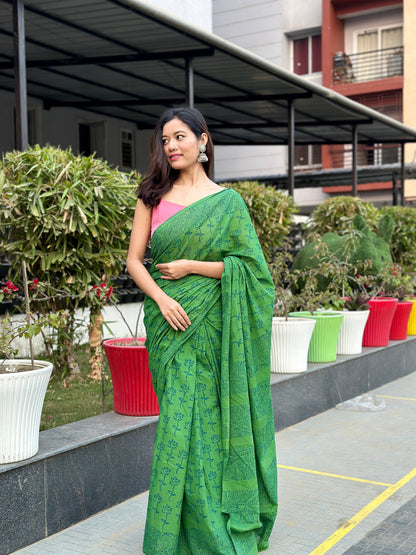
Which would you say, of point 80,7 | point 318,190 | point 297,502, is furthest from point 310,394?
point 318,190

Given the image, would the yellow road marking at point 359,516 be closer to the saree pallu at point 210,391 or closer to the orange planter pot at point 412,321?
the saree pallu at point 210,391

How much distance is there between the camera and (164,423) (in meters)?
2.63

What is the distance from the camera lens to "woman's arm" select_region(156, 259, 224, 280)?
105 inches

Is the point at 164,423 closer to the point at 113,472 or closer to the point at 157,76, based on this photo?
the point at 113,472

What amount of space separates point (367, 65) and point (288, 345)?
19655mm

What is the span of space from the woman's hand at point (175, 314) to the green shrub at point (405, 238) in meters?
7.95

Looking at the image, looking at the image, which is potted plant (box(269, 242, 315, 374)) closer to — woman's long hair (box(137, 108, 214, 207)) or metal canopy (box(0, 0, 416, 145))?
woman's long hair (box(137, 108, 214, 207))

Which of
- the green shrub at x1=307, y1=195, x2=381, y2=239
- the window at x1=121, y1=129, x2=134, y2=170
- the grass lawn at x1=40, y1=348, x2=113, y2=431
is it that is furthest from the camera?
the window at x1=121, y1=129, x2=134, y2=170

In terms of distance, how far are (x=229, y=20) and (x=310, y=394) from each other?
67.7ft

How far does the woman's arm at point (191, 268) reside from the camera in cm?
267

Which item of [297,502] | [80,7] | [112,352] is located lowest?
[297,502]

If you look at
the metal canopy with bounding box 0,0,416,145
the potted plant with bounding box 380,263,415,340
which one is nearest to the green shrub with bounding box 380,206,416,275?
the metal canopy with bounding box 0,0,416,145

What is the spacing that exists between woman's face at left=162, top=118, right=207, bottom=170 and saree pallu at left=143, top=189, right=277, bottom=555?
8.0 inches

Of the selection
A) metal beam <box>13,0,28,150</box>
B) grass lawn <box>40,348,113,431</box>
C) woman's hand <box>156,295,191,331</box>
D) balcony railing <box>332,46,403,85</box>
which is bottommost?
grass lawn <box>40,348,113,431</box>
